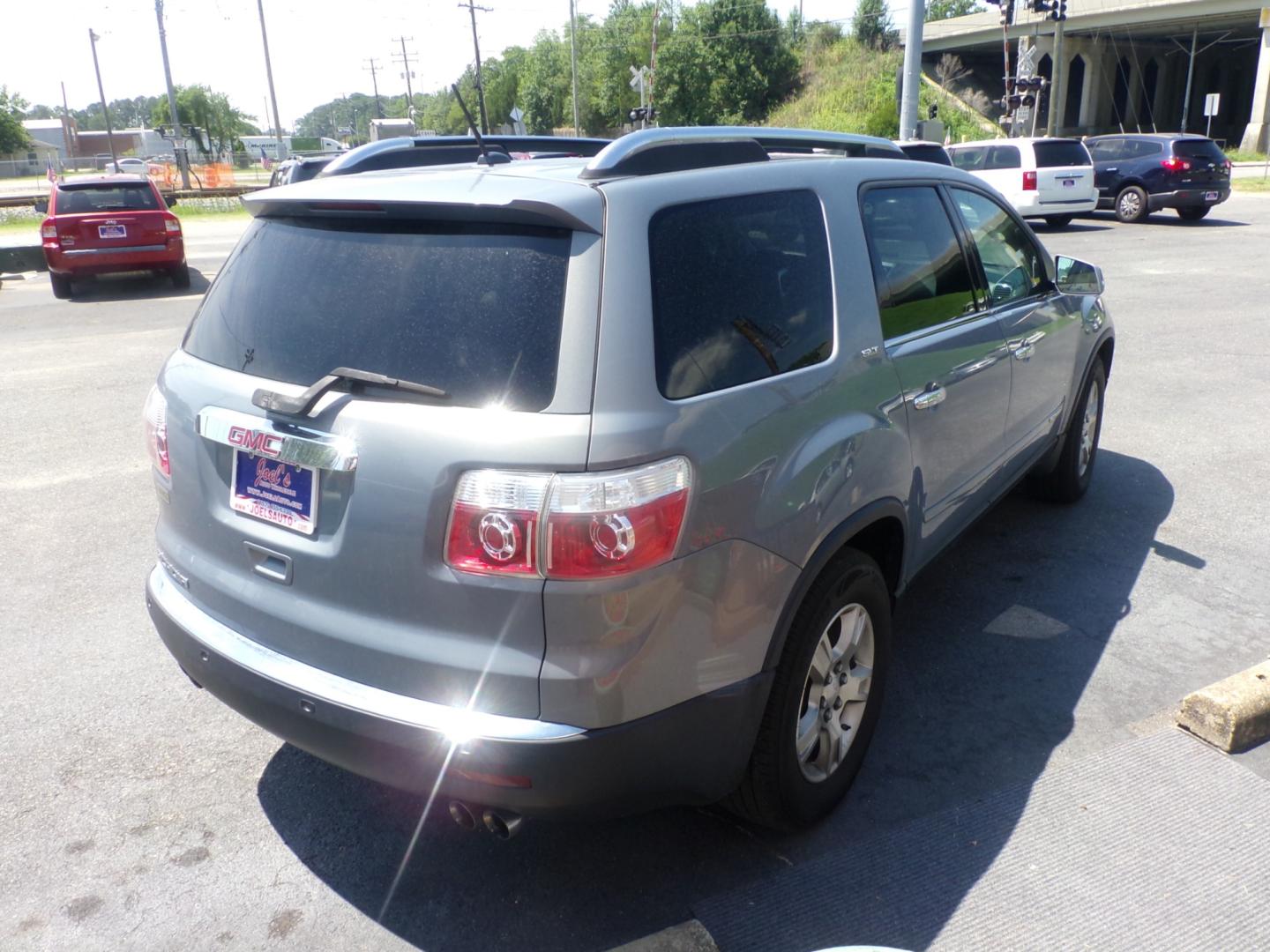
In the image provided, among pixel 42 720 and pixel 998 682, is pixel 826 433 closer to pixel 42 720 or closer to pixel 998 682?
pixel 998 682

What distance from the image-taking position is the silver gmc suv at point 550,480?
2.25m

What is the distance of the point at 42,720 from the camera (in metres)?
3.58

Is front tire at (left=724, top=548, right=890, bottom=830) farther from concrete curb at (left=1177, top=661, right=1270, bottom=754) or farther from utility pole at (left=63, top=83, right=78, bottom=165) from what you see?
utility pole at (left=63, top=83, right=78, bottom=165)

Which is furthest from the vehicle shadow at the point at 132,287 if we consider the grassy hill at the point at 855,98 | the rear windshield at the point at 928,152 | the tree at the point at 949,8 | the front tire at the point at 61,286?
the tree at the point at 949,8

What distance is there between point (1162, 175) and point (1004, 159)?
3.15 metres

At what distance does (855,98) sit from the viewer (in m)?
55.2

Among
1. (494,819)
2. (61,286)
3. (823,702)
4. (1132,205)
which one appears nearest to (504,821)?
(494,819)

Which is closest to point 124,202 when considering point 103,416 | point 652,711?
point 103,416

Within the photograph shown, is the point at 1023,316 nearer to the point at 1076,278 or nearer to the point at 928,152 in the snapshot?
the point at 1076,278

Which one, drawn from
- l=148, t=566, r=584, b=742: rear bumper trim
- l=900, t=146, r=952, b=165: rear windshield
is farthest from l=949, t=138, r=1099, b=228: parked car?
l=148, t=566, r=584, b=742: rear bumper trim

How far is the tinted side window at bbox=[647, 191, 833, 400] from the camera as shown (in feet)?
8.02

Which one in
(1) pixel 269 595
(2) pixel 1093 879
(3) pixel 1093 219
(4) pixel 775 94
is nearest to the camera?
(1) pixel 269 595

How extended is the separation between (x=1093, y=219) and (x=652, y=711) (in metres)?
23.7

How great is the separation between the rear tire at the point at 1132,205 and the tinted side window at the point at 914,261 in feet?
65.8
